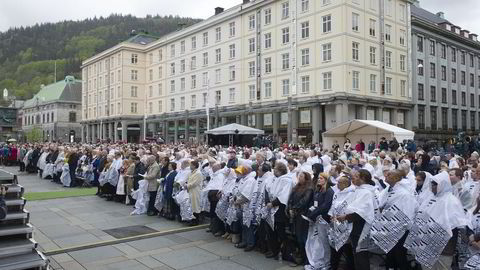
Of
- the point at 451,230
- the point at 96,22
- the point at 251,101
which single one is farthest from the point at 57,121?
the point at 451,230

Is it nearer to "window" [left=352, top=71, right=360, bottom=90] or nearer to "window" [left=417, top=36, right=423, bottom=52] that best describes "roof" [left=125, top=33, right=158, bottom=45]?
"window" [left=352, top=71, right=360, bottom=90]

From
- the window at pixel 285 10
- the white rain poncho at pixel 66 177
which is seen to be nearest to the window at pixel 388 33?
the window at pixel 285 10

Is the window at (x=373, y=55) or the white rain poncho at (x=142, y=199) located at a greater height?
the window at (x=373, y=55)

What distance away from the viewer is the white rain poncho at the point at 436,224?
604 cm

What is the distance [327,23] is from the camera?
39.4 meters

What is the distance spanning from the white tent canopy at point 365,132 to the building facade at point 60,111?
81945 mm

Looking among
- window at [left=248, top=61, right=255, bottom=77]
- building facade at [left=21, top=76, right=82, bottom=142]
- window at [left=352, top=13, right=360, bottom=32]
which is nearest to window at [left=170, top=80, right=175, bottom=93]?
window at [left=248, top=61, right=255, bottom=77]

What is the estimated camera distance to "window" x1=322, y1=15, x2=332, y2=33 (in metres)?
39.1

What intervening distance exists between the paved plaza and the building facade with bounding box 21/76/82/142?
296 feet

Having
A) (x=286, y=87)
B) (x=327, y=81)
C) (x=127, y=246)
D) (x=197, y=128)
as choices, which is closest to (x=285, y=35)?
(x=286, y=87)

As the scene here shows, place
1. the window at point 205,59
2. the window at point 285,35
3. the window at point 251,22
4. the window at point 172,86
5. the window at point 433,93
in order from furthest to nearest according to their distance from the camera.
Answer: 1. the window at point 172,86
2. the window at point 205,59
3. the window at point 433,93
4. the window at point 251,22
5. the window at point 285,35

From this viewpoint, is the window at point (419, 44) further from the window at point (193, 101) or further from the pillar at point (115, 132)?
the pillar at point (115, 132)

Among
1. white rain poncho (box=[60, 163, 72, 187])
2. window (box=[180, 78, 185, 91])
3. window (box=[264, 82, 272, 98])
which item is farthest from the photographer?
window (box=[180, 78, 185, 91])

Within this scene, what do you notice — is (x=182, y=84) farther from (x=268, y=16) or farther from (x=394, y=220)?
(x=394, y=220)
